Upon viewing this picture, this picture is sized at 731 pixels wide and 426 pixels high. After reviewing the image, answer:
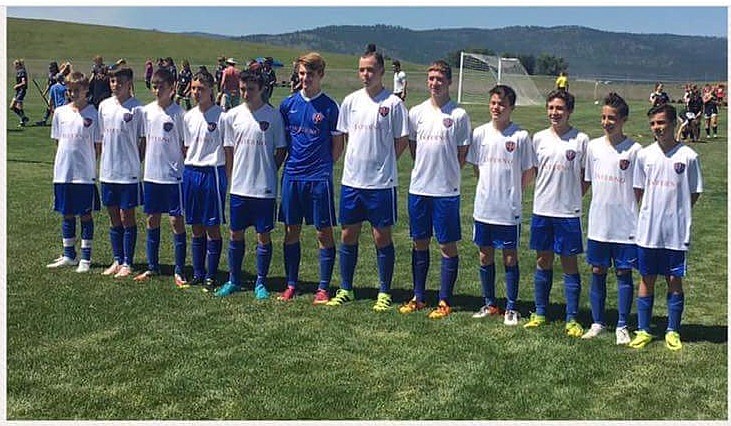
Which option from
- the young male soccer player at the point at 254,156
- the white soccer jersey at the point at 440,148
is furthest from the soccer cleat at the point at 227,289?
the white soccer jersey at the point at 440,148

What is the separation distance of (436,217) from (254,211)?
66.1 inches


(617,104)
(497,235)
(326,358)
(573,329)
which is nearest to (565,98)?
(617,104)

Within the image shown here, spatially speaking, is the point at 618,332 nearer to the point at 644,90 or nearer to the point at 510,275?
the point at 510,275

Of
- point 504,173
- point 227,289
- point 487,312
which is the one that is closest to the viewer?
point 504,173

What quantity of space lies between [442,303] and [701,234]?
5.13m

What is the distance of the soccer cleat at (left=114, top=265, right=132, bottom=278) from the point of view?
7863mm

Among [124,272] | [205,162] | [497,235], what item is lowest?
[124,272]

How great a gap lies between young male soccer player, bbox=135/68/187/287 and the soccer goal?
3200cm

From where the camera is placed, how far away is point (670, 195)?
571cm

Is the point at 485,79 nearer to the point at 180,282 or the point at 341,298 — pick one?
the point at 180,282

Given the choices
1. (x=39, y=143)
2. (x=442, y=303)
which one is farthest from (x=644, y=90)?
(x=442, y=303)

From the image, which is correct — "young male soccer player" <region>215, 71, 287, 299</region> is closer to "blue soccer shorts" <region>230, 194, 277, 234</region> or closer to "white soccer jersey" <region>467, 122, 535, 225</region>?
"blue soccer shorts" <region>230, 194, 277, 234</region>

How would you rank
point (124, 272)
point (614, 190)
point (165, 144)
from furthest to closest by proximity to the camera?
1. point (124, 272)
2. point (165, 144)
3. point (614, 190)

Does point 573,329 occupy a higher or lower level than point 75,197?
lower
